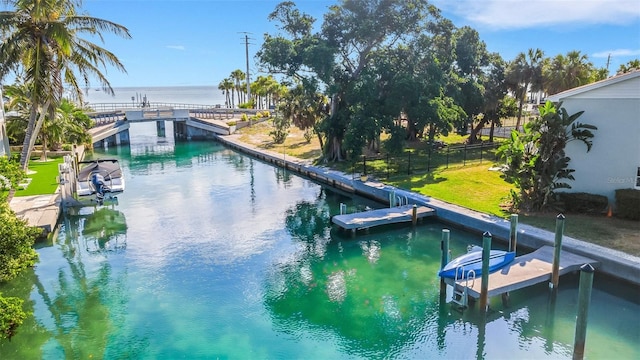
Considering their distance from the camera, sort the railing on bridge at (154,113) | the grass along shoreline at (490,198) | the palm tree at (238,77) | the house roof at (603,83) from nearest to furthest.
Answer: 1. the grass along shoreline at (490,198)
2. the house roof at (603,83)
3. the railing on bridge at (154,113)
4. the palm tree at (238,77)

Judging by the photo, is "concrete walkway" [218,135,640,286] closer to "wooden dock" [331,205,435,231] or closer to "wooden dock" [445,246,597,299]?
"wooden dock" [445,246,597,299]

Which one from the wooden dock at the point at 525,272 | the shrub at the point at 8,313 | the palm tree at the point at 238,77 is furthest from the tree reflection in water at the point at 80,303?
the palm tree at the point at 238,77

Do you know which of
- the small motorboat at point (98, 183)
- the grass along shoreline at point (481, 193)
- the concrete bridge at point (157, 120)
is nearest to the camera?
the grass along shoreline at point (481, 193)

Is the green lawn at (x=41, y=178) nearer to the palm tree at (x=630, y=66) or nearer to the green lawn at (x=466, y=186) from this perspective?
the green lawn at (x=466, y=186)

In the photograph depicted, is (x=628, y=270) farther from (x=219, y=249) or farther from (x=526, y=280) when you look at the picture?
(x=219, y=249)

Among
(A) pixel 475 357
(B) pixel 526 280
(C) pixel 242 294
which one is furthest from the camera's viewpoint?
(C) pixel 242 294

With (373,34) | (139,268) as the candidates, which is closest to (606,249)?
(139,268)

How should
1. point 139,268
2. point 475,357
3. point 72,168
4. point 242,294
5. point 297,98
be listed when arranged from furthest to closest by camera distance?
point 297,98
point 72,168
point 139,268
point 242,294
point 475,357
